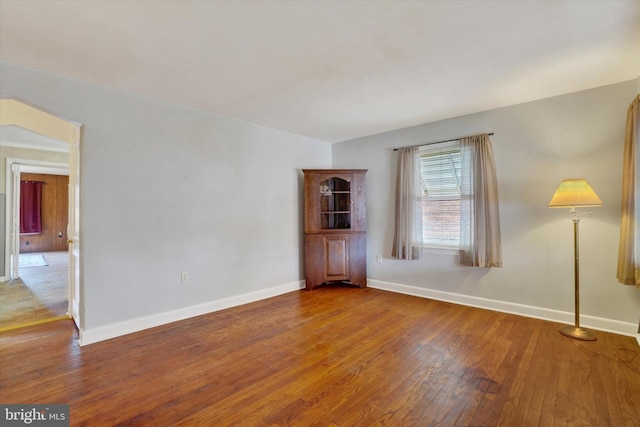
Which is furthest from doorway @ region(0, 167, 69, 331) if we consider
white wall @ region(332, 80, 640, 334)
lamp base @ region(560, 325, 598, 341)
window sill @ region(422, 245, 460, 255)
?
lamp base @ region(560, 325, 598, 341)

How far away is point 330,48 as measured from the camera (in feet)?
6.92

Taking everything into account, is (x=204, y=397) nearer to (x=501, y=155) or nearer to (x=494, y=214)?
(x=494, y=214)

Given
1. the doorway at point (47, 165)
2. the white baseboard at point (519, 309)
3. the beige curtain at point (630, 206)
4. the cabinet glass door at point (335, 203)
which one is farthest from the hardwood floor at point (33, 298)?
the beige curtain at point (630, 206)

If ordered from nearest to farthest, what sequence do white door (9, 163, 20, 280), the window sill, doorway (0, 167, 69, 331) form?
1. doorway (0, 167, 69, 331)
2. the window sill
3. white door (9, 163, 20, 280)

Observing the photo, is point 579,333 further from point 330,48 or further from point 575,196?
point 330,48

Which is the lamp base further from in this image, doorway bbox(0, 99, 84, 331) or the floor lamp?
doorway bbox(0, 99, 84, 331)

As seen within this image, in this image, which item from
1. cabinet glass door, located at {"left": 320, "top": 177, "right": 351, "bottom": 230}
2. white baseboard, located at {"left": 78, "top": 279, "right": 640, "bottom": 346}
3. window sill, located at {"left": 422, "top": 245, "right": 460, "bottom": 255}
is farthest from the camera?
cabinet glass door, located at {"left": 320, "top": 177, "right": 351, "bottom": 230}

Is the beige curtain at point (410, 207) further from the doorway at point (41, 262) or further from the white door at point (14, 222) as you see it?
the white door at point (14, 222)

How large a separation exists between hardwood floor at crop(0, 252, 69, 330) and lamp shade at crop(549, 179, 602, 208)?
18.0ft

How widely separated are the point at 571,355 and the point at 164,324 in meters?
3.80

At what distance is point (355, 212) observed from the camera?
4449mm

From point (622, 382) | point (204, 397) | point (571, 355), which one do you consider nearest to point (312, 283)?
point (204, 397)

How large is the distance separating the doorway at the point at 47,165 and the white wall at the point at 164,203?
19 centimetres

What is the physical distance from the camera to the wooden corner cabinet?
437 centimetres
